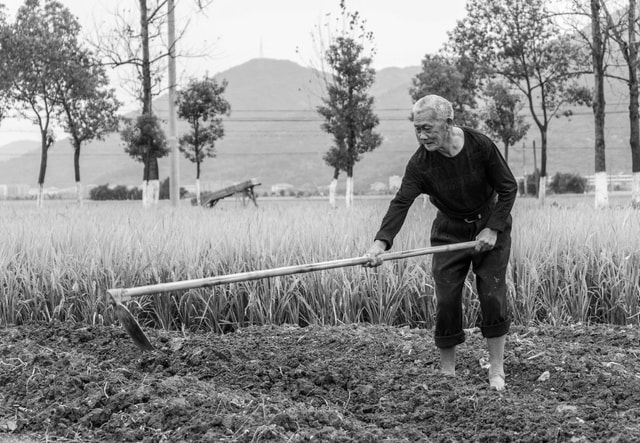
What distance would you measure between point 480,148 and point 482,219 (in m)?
0.41

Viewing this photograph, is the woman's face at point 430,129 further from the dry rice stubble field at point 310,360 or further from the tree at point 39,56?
the tree at point 39,56

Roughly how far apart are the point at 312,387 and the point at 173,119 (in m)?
16.0

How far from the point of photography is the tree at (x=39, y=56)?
26.3 metres

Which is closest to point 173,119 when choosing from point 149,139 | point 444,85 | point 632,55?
point 149,139

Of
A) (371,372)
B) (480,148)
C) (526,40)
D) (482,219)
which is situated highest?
(526,40)

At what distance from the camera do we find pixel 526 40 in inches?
1037

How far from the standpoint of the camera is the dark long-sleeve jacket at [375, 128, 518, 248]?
4117 millimetres

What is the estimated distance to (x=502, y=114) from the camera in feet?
91.7

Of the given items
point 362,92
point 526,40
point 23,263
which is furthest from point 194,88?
point 23,263

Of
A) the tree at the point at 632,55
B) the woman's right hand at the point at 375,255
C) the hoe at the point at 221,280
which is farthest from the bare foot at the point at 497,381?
the tree at the point at 632,55

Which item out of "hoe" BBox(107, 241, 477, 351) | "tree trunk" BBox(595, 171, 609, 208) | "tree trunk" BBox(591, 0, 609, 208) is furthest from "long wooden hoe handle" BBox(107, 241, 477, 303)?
"tree trunk" BBox(591, 0, 609, 208)

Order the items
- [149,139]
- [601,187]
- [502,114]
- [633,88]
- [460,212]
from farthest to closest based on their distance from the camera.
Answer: [502,114], [149,139], [633,88], [601,187], [460,212]

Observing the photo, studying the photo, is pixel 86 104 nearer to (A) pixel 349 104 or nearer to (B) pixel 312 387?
(A) pixel 349 104

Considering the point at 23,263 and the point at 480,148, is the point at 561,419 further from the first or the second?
the point at 23,263
